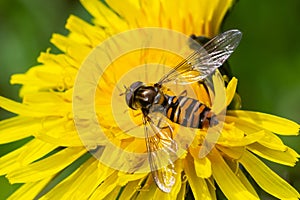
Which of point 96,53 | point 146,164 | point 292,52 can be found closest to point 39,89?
point 96,53

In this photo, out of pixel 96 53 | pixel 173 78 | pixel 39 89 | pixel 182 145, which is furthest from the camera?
pixel 39 89

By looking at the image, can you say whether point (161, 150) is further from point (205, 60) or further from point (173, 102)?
point (205, 60)

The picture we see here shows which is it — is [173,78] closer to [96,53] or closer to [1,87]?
[96,53]

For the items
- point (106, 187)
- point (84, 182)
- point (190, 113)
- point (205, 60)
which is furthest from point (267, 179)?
point (84, 182)

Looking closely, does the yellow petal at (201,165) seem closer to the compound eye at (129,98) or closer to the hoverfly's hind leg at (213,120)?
the hoverfly's hind leg at (213,120)

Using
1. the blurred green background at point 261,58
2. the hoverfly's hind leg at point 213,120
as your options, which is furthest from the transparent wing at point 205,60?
the blurred green background at point 261,58

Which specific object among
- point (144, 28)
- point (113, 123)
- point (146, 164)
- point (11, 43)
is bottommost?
point (146, 164)
